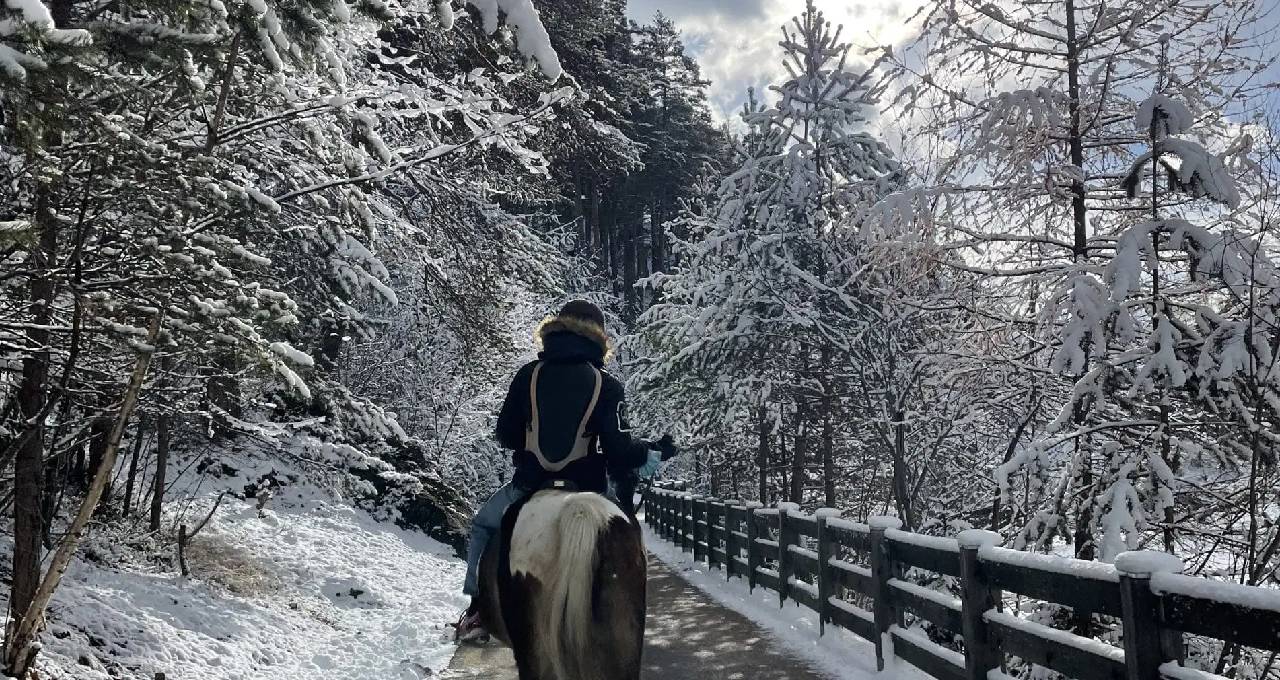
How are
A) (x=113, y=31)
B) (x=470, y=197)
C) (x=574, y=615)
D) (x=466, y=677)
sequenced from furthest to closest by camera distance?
(x=470, y=197) < (x=466, y=677) < (x=574, y=615) < (x=113, y=31)

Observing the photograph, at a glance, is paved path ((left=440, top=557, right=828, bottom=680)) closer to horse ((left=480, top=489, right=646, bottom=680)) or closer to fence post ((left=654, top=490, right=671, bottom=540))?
horse ((left=480, top=489, right=646, bottom=680))

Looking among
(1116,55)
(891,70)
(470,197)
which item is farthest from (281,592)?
(1116,55)

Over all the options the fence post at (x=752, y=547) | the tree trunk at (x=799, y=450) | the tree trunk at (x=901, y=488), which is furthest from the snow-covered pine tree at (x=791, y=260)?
the fence post at (x=752, y=547)

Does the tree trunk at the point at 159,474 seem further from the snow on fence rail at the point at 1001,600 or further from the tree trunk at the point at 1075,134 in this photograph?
the tree trunk at the point at 1075,134

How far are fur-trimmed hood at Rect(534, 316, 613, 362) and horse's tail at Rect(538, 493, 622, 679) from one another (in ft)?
3.79

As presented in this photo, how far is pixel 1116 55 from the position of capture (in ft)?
24.6

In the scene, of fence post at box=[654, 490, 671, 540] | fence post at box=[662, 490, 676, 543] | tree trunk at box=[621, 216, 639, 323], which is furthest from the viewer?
tree trunk at box=[621, 216, 639, 323]

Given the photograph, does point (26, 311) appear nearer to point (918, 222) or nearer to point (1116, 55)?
point (918, 222)

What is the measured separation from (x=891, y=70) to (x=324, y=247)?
6.27 m

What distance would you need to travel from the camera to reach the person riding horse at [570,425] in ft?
16.3

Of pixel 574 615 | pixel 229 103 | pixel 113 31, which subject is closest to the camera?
pixel 113 31

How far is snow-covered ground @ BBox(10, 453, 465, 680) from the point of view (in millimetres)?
6387

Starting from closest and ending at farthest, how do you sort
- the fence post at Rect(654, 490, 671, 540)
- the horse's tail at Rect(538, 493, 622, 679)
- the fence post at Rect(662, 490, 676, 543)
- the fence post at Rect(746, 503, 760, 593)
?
the horse's tail at Rect(538, 493, 622, 679), the fence post at Rect(746, 503, 760, 593), the fence post at Rect(662, 490, 676, 543), the fence post at Rect(654, 490, 671, 540)

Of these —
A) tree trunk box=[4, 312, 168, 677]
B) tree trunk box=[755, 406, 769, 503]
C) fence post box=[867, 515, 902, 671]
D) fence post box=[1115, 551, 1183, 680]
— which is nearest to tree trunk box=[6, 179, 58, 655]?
tree trunk box=[4, 312, 168, 677]
